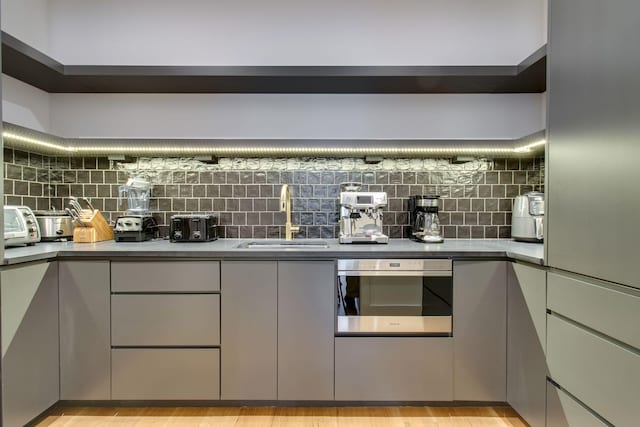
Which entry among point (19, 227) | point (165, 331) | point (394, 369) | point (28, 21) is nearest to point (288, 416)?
point (394, 369)

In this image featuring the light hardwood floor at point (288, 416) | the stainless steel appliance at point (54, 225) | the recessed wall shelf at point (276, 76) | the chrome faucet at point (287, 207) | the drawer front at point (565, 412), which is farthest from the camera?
the chrome faucet at point (287, 207)

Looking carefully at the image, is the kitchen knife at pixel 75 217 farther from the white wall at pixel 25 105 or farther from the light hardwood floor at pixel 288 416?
the light hardwood floor at pixel 288 416

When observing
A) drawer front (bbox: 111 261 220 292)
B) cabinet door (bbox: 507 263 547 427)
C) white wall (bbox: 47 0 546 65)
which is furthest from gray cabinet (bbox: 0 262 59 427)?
cabinet door (bbox: 507 263 547 427)

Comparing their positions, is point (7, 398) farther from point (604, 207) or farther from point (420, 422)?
point (604, 207)

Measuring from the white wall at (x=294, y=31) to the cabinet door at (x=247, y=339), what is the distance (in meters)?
1.62

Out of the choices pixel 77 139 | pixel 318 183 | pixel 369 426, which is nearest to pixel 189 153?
pixel 77 139

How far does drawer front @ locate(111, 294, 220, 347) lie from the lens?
6.54 feet

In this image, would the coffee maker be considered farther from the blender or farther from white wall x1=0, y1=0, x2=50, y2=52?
white wall x1=0, y1=0, x2=50, y2=52

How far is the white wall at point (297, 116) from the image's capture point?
8.61ft

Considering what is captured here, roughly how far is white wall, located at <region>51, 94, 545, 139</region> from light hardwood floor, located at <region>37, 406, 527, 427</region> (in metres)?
1.74

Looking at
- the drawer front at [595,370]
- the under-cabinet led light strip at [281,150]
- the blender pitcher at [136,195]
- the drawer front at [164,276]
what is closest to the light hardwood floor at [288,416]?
the drawer front at [595,370]

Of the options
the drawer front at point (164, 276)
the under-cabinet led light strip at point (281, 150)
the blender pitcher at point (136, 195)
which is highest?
the under-cabinet led light strip at point (281, 150)

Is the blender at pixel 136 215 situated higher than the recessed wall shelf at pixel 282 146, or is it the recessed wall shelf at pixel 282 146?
the recessed wall shelf at pixel 282 146

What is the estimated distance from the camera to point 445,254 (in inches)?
79.8
